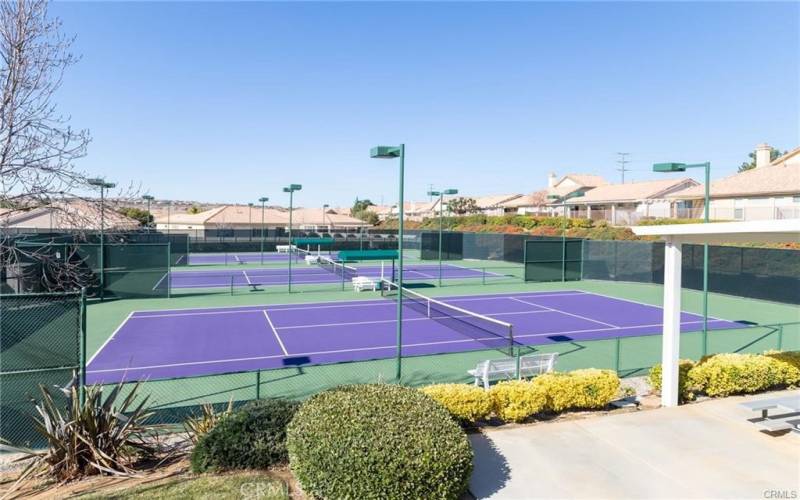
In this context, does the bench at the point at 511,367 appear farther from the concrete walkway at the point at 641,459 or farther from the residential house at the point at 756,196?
the residential house at the point at 756,196

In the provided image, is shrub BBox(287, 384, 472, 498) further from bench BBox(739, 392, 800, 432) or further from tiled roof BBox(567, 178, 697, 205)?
Answer: tiled roof BBox(567, 178, 697, 205)

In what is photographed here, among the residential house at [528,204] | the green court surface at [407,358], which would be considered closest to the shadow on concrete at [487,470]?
the green court surface at [407,358]

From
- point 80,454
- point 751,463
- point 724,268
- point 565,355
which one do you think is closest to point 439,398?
point 751,463

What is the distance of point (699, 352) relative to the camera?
15.1 meters

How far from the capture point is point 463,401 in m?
8.80

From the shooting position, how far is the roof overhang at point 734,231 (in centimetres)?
751

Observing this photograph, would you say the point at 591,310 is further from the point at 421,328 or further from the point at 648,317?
the point at 421,328

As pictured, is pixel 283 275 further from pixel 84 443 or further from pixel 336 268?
pixel 84 443

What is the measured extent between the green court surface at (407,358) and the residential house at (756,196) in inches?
566

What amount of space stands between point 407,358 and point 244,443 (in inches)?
239

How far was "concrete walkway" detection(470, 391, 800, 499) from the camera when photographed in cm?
680

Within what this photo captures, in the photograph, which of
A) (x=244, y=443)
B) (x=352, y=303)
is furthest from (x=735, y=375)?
(x=352, y=303)

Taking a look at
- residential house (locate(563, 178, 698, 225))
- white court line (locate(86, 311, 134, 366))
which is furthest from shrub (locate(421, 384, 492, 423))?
residential house (locate(563, 178, 698, 225))
